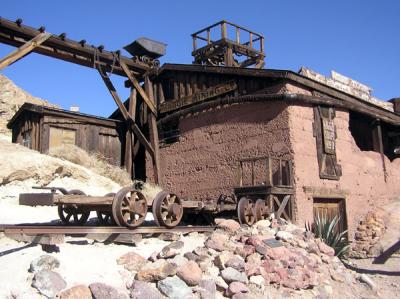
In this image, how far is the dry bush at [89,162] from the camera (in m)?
16.8

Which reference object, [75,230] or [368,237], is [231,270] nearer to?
[75,230]

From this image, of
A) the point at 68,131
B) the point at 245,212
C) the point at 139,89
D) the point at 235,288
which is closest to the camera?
the point at 235,288

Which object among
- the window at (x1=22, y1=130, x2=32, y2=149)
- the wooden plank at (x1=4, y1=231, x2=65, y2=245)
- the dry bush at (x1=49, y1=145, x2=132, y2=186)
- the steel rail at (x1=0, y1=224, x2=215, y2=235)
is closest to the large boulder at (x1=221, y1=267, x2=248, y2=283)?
the steel rail at (x1=0, y1=224, x2=215, y2=235)

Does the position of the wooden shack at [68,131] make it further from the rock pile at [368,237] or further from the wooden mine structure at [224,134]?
the rock pile at [368,237]

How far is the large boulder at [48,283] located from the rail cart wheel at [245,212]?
5308mm

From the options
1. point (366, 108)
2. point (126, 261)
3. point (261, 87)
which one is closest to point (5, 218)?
point (126, 261)

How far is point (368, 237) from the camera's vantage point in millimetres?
13109

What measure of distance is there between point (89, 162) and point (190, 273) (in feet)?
37.7

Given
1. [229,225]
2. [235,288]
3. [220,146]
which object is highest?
[220,146]

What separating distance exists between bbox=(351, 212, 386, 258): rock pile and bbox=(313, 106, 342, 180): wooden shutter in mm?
1836

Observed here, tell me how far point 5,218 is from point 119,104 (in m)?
7.89

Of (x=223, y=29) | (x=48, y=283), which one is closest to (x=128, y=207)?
(x=48, y=283)

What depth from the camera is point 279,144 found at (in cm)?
1203

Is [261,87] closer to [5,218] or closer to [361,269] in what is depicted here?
[361,269]
